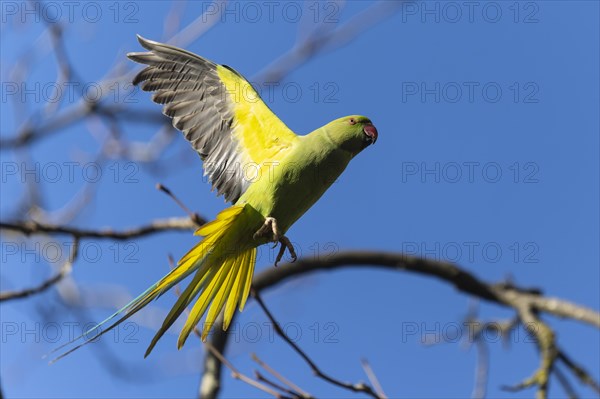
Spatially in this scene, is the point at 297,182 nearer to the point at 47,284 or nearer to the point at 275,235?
the point at 275,235

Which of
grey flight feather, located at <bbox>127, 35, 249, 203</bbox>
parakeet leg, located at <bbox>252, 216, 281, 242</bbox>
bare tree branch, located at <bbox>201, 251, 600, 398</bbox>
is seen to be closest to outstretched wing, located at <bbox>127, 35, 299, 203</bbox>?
grey flight feather, located at <bbox>127, 35, 249, 203</bbox>

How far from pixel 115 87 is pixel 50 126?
681 mm

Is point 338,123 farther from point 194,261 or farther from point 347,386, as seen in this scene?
point 347,386

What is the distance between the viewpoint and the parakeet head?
304 cm

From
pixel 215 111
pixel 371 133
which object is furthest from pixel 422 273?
pixel 215 111

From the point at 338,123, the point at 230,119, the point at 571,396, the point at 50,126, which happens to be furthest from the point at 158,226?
the point at 571,396

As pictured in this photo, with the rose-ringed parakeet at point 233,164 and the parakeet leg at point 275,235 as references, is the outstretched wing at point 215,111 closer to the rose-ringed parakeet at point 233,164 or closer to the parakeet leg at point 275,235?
the rose-ringed parakeet at point 233,164

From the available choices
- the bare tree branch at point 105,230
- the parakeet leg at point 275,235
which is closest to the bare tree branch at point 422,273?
the bare tree branch at point 105,230

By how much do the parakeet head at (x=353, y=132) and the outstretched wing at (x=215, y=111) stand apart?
33 centimetres

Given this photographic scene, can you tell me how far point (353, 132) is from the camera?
10.1 feet

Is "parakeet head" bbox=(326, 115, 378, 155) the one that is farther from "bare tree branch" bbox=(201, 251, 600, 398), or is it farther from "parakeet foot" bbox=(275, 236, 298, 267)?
"bare tree branch" bbox=(201, 251, 600, 398)

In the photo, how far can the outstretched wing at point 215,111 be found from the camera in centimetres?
326

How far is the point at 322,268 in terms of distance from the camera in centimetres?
521

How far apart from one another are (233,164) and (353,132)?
27.6 inches
